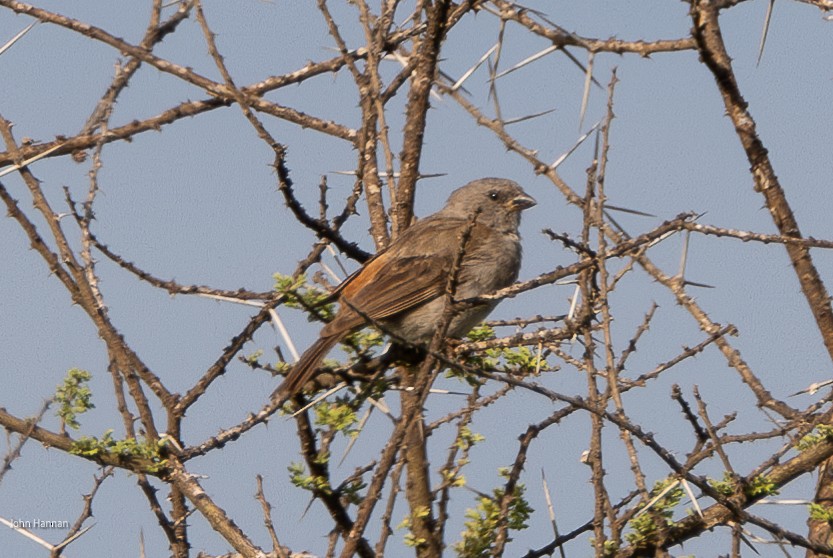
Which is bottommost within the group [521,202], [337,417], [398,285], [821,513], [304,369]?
[821,513]

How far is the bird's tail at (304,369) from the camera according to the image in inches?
170

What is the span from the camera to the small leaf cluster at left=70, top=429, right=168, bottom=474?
4.36 meters

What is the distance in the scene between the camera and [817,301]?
476cm

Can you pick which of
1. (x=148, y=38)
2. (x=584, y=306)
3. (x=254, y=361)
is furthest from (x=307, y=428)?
(x=148, y=38)

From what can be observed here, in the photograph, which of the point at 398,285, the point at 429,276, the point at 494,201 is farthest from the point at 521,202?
the point at 398,285

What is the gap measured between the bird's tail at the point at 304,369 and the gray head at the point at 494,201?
2504 mm

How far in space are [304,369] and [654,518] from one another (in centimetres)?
142

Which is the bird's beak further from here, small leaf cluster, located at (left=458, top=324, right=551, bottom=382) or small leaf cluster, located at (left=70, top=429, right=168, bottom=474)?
small leaf cluster, located at (left=70, top=429, right=168, bottom=474)

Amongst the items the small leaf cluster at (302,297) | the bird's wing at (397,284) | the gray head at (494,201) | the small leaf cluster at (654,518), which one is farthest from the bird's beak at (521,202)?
the small leaf cluster at (654,518)

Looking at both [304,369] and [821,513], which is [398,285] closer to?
[304,369]

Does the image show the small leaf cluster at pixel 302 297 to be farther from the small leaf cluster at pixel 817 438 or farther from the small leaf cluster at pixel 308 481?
→ the small leaf cluster at pixel 817 438

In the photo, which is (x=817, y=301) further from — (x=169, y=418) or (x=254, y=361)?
(x=169, y=418)

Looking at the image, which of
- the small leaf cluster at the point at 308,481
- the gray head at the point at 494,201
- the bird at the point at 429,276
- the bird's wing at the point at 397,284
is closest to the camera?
the small leaf cluster at the point at 308,481

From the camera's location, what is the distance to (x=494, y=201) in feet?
25.0
